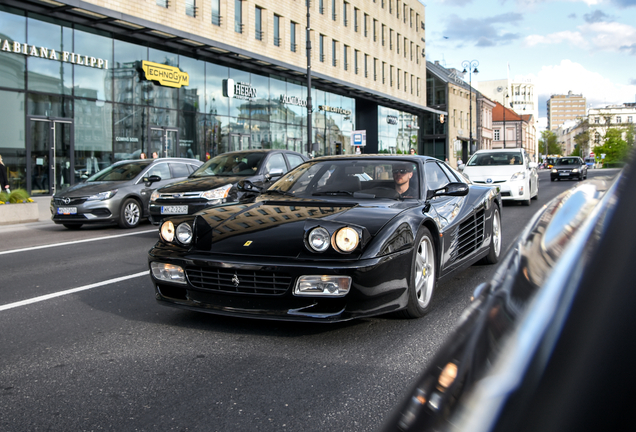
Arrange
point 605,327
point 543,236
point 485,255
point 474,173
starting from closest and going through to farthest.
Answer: point 605,327, point 543,236, point 485,255, point 474,173

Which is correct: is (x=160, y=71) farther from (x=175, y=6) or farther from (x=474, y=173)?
(x=474, y=173)

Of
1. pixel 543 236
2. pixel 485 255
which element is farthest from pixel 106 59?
pixel 543 236

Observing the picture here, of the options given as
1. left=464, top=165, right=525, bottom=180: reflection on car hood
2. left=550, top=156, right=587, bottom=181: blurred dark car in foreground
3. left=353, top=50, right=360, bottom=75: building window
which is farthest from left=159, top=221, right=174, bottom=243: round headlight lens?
left=353, top=50, right=360, bottom=75: building window

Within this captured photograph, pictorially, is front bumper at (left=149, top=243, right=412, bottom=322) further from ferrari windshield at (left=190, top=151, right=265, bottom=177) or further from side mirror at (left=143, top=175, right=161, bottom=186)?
side mirror at (left=143, top=175, right=161, bottom=186)

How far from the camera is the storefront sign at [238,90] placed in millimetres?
27688

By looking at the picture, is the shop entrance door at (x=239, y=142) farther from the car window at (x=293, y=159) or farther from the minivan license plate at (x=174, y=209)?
the minivan license plate at (x=174, y=209)

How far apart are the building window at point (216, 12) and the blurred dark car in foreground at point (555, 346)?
93.5 ft

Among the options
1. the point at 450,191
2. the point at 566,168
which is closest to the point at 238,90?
the point at 566,168

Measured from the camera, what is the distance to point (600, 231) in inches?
28.8

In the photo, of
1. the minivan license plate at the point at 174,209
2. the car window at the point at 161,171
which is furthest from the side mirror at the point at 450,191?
the car window at the point at 161,171

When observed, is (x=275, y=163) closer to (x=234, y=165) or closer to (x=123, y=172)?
(x=234, y=165)

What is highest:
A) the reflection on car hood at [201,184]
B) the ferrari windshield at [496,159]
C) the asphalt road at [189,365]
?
the ferrari windshield at [496,159]

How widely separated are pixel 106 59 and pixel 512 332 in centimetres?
2305

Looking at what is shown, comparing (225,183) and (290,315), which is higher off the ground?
(225,183)
